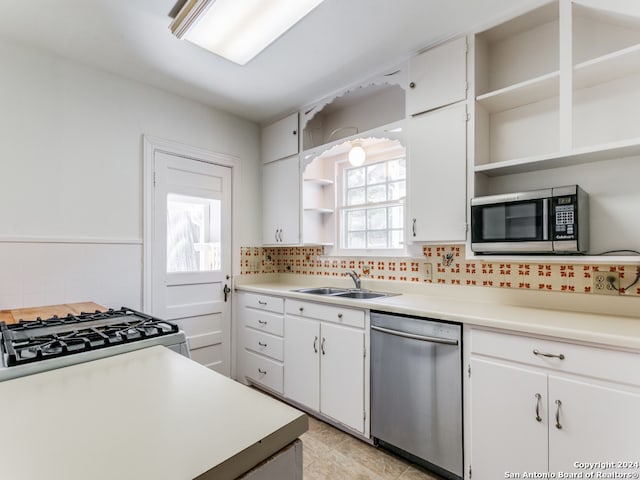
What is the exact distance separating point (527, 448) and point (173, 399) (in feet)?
→ 5.24

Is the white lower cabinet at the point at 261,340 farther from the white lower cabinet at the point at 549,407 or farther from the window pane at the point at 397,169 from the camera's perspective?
the white lower cabinet at the point at 549,407

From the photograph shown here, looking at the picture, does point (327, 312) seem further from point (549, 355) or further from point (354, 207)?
point (549, 355)

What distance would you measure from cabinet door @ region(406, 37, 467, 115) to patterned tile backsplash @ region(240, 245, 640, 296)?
0.98 meters

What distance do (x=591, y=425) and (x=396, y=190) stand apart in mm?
1947

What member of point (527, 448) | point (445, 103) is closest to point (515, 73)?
point (445, 103)

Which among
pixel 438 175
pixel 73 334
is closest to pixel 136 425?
pixel 73 334

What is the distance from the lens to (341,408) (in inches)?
89.4

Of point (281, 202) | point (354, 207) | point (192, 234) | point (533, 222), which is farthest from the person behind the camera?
point (281, 202)

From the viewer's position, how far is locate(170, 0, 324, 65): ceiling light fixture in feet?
5.49

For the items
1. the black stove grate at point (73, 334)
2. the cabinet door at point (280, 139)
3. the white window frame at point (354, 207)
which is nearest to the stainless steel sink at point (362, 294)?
the white window frame at point (354, 207)

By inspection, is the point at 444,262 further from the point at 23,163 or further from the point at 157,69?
the point at 23,163

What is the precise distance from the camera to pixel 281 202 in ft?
10.6

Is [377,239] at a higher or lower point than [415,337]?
higher

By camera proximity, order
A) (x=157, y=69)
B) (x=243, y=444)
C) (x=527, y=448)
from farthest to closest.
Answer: (x=157, y=69), (x=527, y=448), (x=243, y=444)
